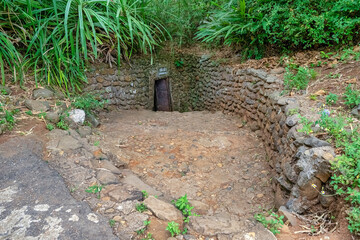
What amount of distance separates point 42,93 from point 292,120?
10.3ft

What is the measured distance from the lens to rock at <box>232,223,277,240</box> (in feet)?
4.51

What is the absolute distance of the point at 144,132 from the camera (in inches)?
149

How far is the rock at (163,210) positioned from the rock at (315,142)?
1180mm

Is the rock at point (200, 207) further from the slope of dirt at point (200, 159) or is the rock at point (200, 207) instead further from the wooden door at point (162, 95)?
the wooden door at point (162, 95)

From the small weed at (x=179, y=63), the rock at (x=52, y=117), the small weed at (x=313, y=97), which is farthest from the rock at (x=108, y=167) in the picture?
the small weed at (x=179, y=63)

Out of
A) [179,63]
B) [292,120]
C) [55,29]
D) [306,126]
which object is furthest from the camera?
[179,63]

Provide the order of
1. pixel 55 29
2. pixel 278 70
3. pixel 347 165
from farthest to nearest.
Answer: pixel 278 70
pixel 55 29
pixel 347 165

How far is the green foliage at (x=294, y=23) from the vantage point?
3.18 metres

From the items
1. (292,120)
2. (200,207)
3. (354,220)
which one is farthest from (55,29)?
(354,220)

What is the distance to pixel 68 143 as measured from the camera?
2.40 meters

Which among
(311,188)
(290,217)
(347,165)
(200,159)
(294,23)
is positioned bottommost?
(200,159)

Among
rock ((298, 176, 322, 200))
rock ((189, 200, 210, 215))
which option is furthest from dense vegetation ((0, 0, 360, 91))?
rock ((189, 200, 210, 215))

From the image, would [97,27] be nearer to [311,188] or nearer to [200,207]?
[200,207]

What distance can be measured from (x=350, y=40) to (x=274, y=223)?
3134 millimetres
